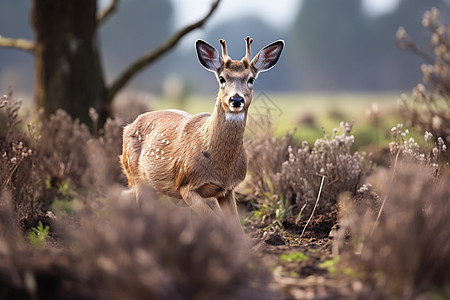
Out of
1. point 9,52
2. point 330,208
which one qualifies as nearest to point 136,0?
point 9,52

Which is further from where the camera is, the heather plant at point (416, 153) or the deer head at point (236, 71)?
the heather plant at point (416, 153)

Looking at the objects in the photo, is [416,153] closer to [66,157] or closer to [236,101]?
[236,101]

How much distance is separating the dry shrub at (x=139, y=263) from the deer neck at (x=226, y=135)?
1.85 m

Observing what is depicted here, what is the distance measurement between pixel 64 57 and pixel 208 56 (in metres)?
5.19

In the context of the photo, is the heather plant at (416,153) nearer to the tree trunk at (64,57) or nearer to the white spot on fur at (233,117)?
the white spot on fur at (233,117)

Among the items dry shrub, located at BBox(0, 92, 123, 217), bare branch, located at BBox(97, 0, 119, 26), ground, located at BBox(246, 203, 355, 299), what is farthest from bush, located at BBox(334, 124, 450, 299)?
bare branch, located at BBox(97, 0, 119, 26)

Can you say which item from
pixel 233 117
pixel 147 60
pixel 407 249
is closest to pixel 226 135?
pixel 233 117

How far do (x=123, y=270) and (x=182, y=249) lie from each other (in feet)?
1.14

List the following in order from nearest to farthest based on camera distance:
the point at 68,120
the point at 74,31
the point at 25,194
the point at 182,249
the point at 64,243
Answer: the point at 182,249, the point at 64,243, the point at 25,194, the point at 68,120, the point at 74,31

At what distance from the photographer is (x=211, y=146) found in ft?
17.1

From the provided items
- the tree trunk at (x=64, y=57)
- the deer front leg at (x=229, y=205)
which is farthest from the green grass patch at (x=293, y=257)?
the tree trunk at (x=64, y=57)

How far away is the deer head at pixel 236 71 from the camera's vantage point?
501 centimetres

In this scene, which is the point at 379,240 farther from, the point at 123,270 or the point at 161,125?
the point at 161,125

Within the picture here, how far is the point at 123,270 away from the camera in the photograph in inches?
114
